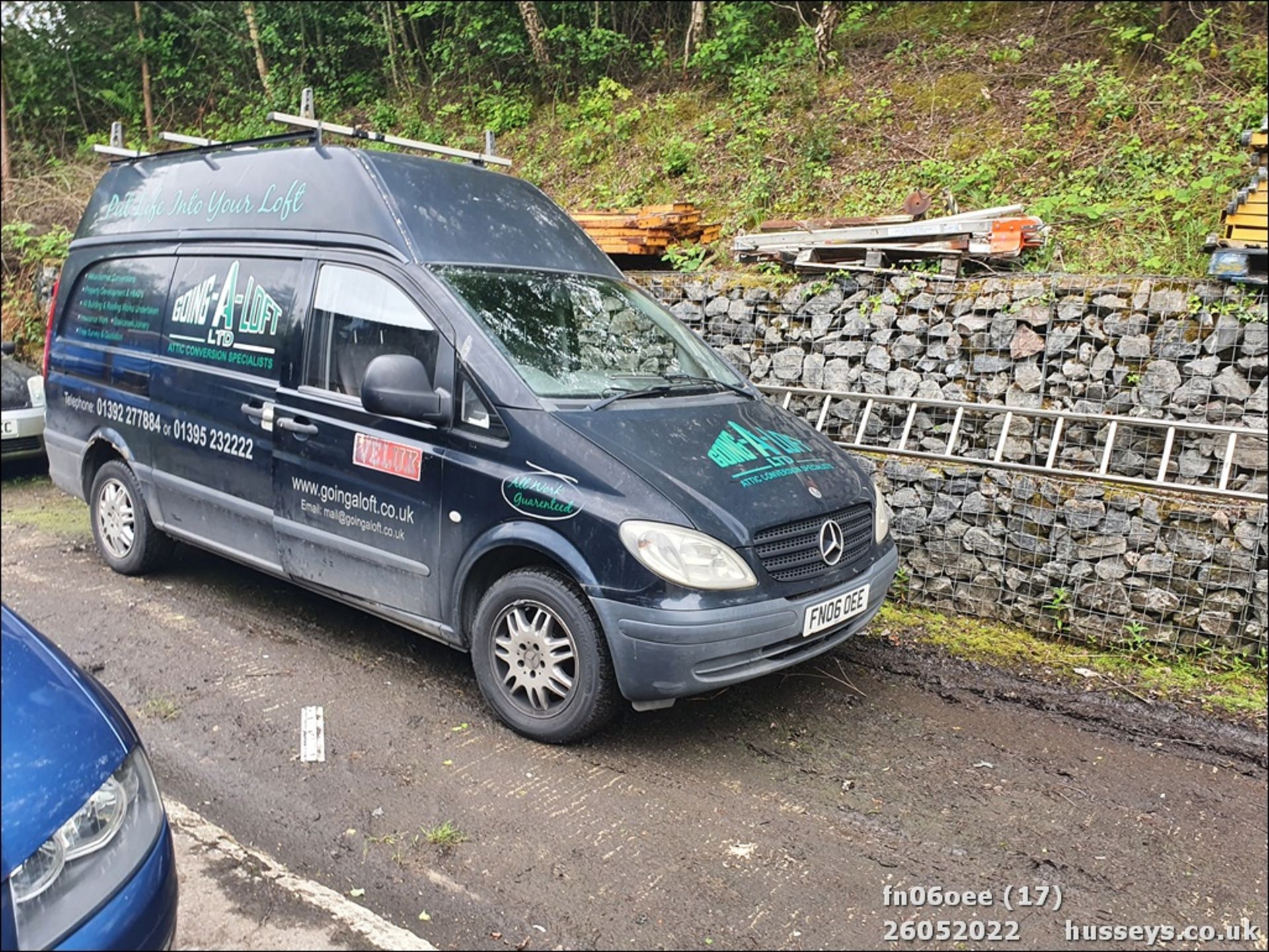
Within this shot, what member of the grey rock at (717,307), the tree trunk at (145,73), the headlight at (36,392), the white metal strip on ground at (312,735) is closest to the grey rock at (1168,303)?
the grey rock at (717,307)

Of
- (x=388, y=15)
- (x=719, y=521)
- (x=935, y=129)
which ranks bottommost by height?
(x=719, y=521)

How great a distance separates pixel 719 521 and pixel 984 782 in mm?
1548

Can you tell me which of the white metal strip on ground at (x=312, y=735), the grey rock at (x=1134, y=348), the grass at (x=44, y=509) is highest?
the grey rock at (x=1134, y=348)

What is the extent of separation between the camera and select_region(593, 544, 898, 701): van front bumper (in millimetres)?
3570

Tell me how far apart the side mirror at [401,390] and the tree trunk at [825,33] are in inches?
348

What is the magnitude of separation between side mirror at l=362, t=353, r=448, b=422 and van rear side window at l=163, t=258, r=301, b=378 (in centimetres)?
109

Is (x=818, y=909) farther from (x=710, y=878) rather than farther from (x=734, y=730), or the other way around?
(x=734, y=730)

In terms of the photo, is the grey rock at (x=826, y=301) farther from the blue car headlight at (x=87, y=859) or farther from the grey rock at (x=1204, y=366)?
the blue car headlight at (x=87, y=859)

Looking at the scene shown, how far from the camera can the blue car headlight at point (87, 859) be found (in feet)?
6.43

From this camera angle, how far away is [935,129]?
9.44 metres

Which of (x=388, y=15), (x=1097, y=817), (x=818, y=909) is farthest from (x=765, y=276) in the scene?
(x=388, y=15)

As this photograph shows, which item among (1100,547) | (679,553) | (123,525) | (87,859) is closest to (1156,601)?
(1100,547)

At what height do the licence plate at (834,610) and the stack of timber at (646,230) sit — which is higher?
the stack of timber at (646,230)

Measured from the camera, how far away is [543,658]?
12.8 ft
